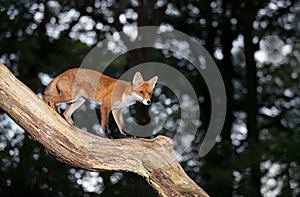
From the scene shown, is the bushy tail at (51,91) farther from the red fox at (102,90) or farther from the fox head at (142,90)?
the fox head at (142,90)

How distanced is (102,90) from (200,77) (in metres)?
4.29

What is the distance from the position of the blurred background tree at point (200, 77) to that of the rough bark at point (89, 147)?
142 inches

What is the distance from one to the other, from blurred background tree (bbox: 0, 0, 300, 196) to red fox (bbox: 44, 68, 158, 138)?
3.67m

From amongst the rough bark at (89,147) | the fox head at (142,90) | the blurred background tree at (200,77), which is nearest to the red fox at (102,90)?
the fox head at (142,90)

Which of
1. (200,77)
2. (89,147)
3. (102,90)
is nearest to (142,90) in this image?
(102,90)

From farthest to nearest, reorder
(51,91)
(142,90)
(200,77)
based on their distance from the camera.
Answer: (200,77) → (51,91) → (142,90)

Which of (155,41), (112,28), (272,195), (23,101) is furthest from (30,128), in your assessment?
(272,195)

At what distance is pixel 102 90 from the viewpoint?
95.1 inches

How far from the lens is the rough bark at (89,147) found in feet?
7.95

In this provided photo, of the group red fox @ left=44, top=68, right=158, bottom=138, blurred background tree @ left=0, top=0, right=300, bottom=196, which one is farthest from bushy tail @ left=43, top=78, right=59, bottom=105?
blurred background tree @ left=0, top=0, right=300, bottom=196

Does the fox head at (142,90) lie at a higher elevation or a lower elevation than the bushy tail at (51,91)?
higher

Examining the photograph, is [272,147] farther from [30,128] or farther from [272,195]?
[30,128]

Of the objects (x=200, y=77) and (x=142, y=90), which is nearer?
(x=142, y=90)

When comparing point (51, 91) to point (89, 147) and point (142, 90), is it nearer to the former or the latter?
point (89, 147)
